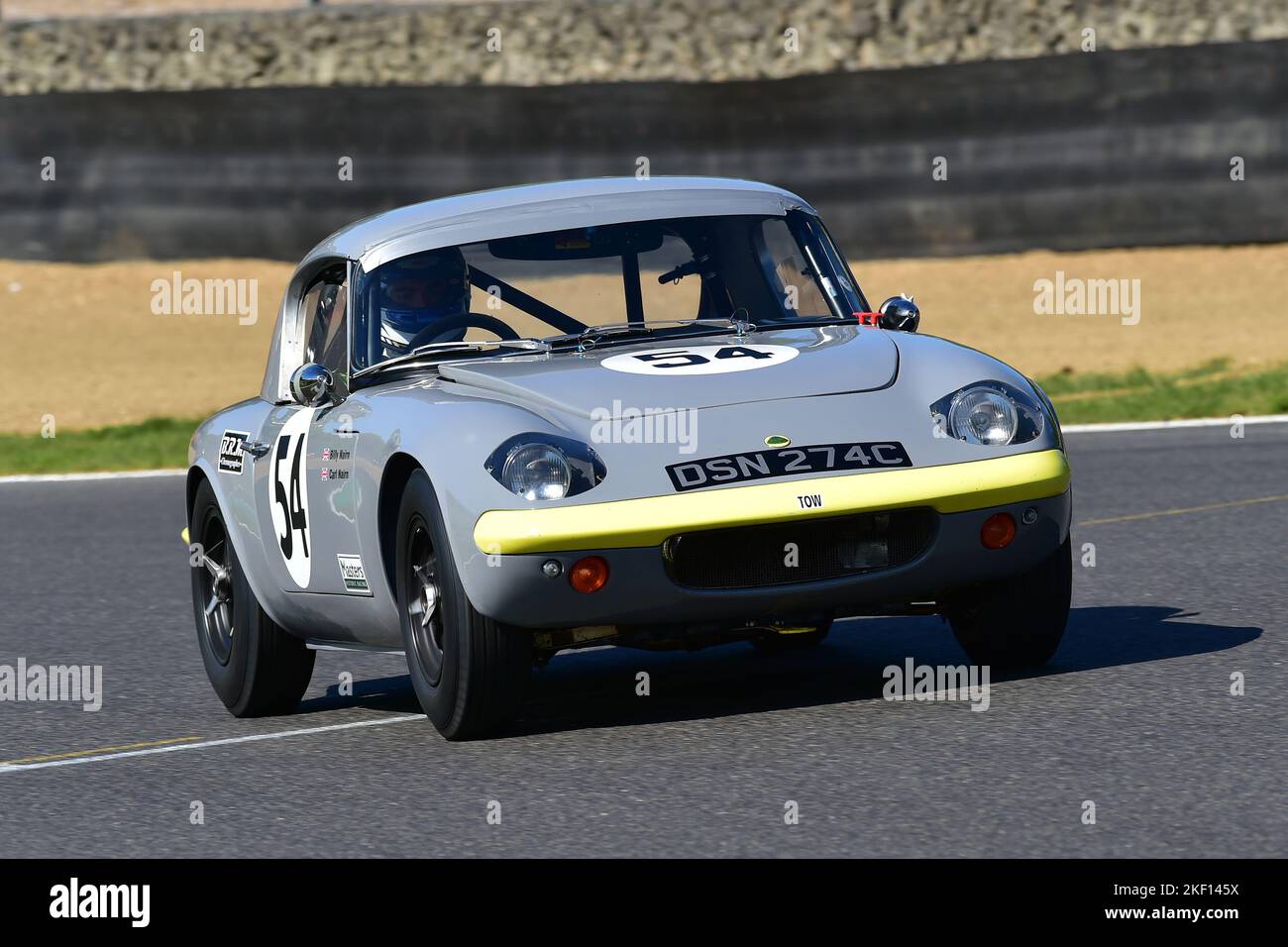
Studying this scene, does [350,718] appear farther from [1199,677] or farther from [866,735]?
[1199,677]

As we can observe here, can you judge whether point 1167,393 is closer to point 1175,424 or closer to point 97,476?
point 1175,424

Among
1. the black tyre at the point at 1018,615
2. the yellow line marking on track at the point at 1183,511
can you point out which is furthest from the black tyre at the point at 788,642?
the yellow line marking on track at the point at 1183,511

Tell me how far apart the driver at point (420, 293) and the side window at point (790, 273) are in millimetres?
967

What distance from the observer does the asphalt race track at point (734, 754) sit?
17.0ft

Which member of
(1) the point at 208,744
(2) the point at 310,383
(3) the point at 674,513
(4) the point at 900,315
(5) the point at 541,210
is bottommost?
(1) the point at 208,744

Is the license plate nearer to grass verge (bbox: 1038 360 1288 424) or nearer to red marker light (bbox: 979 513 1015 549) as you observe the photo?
Answer: red marker light (bbox: 979 513 1015 549)

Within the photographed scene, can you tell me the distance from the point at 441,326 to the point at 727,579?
4.88 ft

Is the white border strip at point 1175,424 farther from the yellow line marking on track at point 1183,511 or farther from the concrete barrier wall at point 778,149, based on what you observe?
the concrete barrier wall at point 778,149

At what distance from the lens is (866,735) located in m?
6.15

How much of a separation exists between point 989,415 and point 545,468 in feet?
4.17

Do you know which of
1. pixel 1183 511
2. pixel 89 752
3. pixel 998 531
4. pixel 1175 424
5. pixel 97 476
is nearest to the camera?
pixel 998 531

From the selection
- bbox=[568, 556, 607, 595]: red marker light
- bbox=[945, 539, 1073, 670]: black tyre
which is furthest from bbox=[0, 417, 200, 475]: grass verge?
bbox=[568, 556, 607, 595]: red marker light

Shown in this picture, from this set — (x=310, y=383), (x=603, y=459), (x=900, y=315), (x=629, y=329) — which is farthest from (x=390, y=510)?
(x=900, y=315)

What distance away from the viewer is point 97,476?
52.8ft
